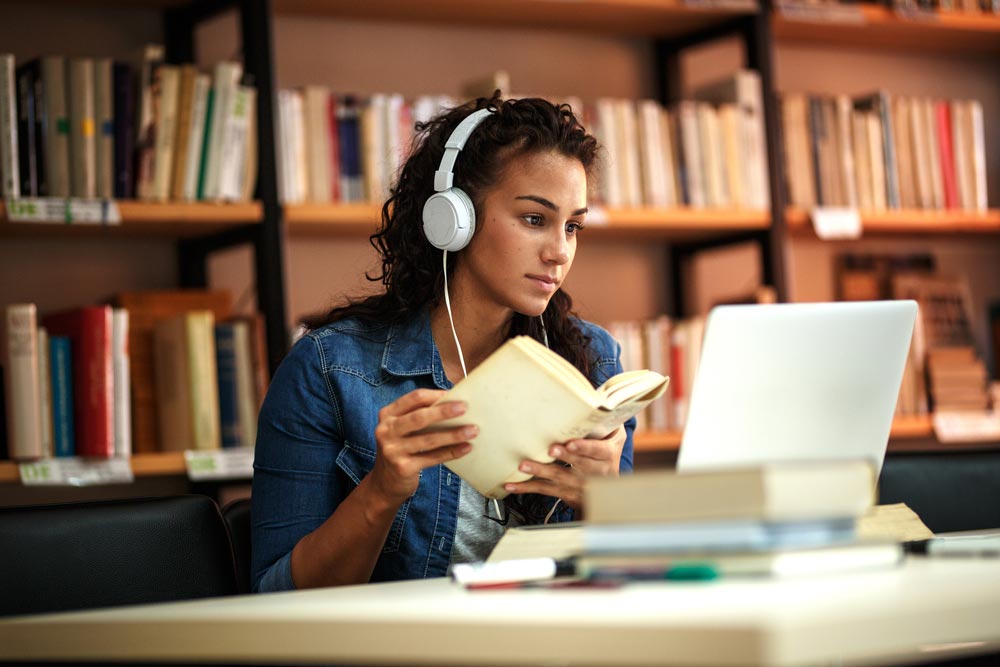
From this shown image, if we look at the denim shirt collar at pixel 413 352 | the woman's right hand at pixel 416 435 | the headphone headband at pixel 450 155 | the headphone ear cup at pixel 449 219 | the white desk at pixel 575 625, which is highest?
the headphone headband at pixel 450 155

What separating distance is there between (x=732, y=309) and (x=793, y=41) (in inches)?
93.5

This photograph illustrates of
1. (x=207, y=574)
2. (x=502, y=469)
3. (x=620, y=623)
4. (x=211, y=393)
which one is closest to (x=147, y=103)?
(x=211, y=393)

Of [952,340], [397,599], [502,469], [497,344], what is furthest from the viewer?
[952,340]

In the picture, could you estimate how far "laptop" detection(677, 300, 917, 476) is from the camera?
3.44 ft

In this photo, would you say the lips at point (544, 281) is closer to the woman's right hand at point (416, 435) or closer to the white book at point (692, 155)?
the woman's right hand at point (416, 435)

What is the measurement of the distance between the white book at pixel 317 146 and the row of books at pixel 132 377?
284mm

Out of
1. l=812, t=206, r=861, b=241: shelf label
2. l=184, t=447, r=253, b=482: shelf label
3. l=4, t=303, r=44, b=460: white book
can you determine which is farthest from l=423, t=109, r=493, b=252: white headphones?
l=812, t=206, r=861, b=241: shelf label

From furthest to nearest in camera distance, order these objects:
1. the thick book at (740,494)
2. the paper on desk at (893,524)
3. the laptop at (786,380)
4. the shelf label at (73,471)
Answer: the shelf label at (73,471), the paper on desk at (893,524), the laptop at (786,380), the thick book at (740,494)

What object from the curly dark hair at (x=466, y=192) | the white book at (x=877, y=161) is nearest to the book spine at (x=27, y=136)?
the curly dark hair at (x=466, y=192)

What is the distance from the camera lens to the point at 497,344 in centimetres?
171

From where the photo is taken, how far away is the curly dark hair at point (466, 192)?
1.66 metres

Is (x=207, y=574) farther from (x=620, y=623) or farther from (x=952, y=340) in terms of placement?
(x=952, y=340)

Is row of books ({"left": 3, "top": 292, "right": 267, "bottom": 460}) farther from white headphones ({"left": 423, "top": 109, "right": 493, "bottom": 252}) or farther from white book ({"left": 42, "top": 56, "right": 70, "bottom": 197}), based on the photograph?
white headphones ({"left": 423, "top": 109, "right": 493, "bottom": 252})

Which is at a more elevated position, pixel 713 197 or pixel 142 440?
pixel 713 197
